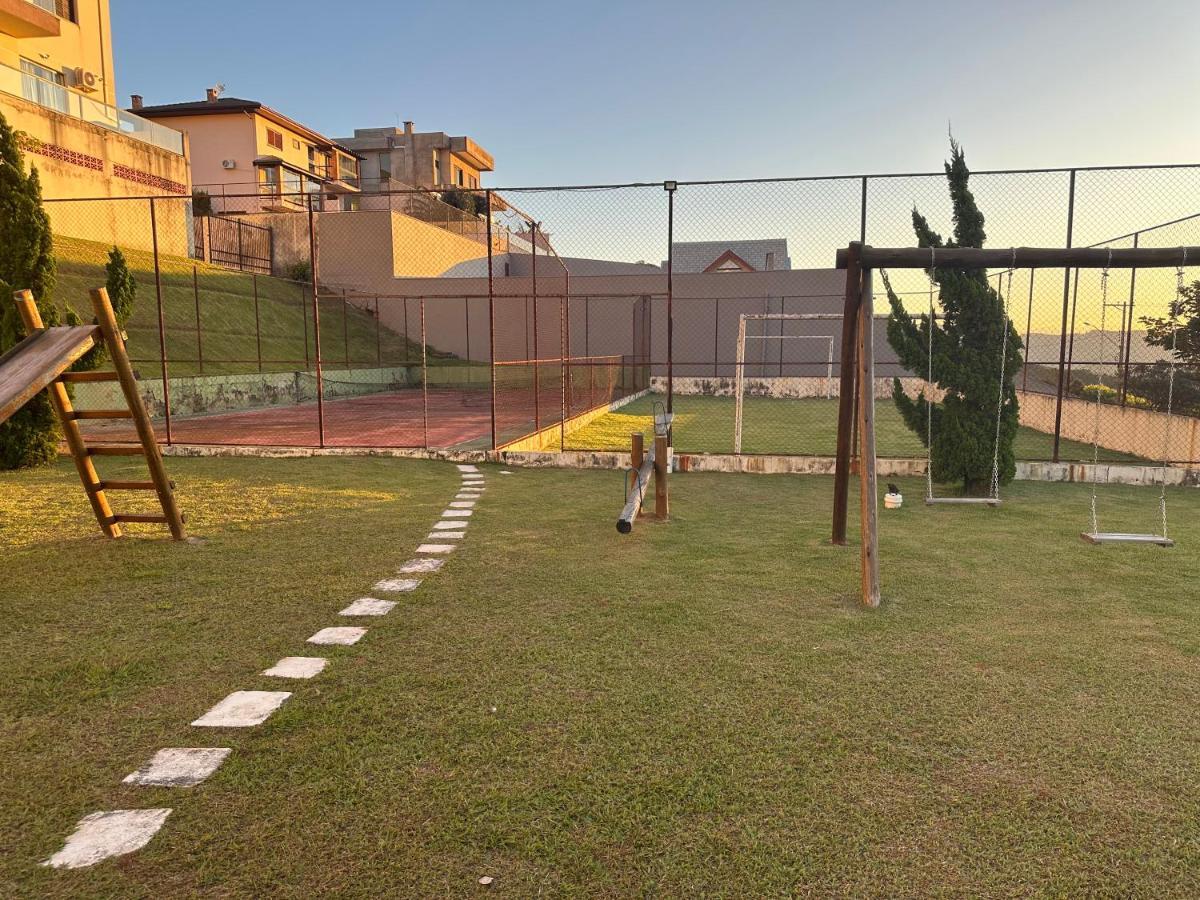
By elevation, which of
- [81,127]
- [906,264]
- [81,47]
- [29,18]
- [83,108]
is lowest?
[906,264]

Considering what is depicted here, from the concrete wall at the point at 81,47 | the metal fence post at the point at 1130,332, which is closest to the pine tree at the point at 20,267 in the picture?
the metal fence post at the point at 1130,332

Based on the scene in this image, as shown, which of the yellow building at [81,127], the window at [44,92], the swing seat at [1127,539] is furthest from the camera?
the yellow building at [81,127]

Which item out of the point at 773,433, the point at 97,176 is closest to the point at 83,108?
the point at 97,176

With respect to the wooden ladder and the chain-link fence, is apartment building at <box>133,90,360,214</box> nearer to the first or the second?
the chain-link fence

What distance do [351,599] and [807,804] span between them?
119 inches

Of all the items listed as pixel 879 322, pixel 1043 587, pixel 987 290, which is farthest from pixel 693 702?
pixel 879 322

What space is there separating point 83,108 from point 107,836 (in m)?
26.4

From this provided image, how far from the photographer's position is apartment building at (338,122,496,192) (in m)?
48.8

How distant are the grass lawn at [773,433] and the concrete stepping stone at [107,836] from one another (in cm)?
815

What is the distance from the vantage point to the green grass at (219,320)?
56.5 ft

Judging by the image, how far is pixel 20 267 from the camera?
8.65 meters

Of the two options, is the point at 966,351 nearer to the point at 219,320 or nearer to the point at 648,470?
the point at 648,470

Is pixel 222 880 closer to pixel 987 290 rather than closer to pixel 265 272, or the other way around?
pixel 987 290

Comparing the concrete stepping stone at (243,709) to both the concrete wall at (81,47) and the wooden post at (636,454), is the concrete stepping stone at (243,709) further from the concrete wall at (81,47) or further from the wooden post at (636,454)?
the concrete wall at (81,47)
